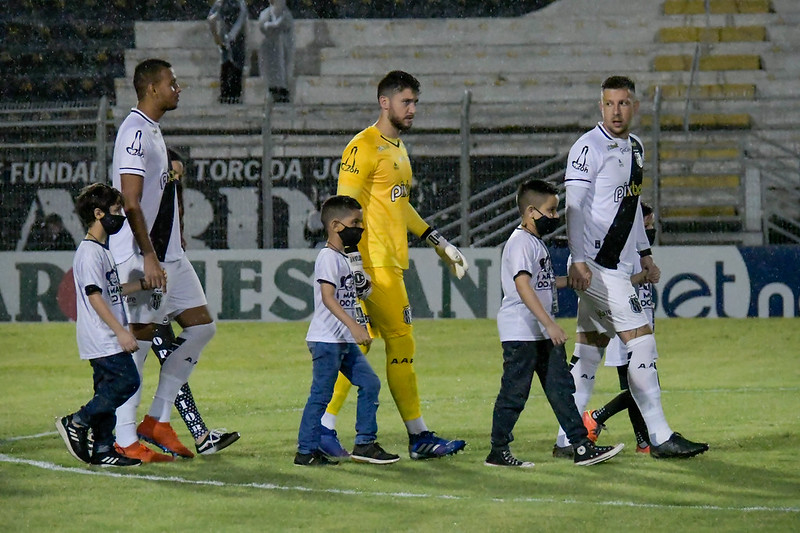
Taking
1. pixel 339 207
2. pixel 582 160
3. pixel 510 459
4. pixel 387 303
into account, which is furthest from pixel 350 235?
pixel 510 459

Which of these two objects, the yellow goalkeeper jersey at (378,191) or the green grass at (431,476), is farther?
the yellow goalkeeper jersey at (378,191)

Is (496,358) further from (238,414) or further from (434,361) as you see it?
(238,414)

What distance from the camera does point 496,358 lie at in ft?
43.3

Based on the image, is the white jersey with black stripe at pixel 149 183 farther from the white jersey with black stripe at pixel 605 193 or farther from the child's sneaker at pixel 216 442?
the white jersey with black stripe at pixel 605 193

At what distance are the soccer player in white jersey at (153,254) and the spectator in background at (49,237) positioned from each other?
410 inches

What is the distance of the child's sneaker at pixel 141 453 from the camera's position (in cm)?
709

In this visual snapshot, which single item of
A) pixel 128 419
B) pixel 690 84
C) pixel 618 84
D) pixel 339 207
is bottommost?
pixel 128 419

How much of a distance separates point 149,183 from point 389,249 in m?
1.31

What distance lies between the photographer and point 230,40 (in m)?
20.4

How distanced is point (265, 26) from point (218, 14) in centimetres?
74

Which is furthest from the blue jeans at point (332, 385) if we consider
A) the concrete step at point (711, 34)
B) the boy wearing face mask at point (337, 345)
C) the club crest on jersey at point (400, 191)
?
the concrete step at point (711, 34)

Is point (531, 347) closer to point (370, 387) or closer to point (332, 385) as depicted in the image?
point (370, 387)

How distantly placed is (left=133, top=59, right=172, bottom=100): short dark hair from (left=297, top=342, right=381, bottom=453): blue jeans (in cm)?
164

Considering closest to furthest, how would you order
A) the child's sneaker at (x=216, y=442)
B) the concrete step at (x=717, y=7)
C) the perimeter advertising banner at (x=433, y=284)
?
the child's sneaker at (x=216, y=442) < the perimeter advertising banner at (x=433, y=284) < the concrete step at (x=717, y=7)
